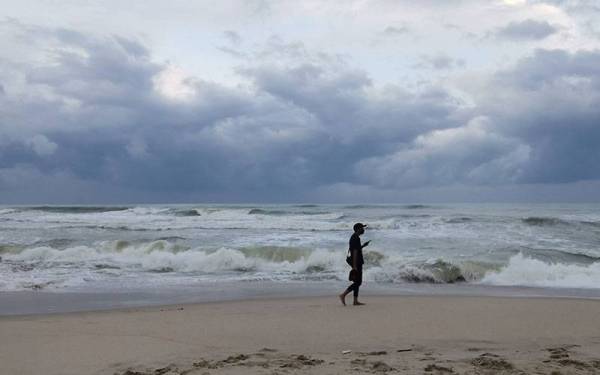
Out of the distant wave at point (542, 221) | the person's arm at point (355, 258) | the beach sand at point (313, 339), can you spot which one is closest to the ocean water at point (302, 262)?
the person's arm at point (355, 258)

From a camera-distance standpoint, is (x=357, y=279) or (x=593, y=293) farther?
(x=593, y=293)

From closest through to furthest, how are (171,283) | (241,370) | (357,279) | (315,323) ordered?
(241,370), (315,323), (357,279), (171,283)

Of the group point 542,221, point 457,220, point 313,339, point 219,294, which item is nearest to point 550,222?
point 542,221

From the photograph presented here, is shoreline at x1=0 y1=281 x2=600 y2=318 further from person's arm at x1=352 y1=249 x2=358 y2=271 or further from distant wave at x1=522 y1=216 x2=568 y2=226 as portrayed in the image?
distant wave at x1=522 y1=216 x2=568 y2=226

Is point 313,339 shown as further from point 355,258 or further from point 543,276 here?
point 543,276

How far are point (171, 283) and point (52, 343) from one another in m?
6.90

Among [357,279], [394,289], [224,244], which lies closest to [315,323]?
[357,279]

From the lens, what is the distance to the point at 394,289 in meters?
12.8

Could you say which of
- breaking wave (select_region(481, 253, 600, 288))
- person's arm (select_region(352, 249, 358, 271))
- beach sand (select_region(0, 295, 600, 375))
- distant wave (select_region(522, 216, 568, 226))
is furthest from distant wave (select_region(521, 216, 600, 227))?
person's arm (select_region(352, 249, 358, 271))

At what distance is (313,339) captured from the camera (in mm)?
7066

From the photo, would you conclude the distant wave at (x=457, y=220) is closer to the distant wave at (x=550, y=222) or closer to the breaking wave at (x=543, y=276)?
the distant wave at (x=550, y=222)

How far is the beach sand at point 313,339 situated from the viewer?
223 inches

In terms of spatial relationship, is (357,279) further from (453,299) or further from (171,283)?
(171,283)

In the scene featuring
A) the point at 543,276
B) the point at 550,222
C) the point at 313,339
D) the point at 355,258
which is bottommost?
the point at 543,276
